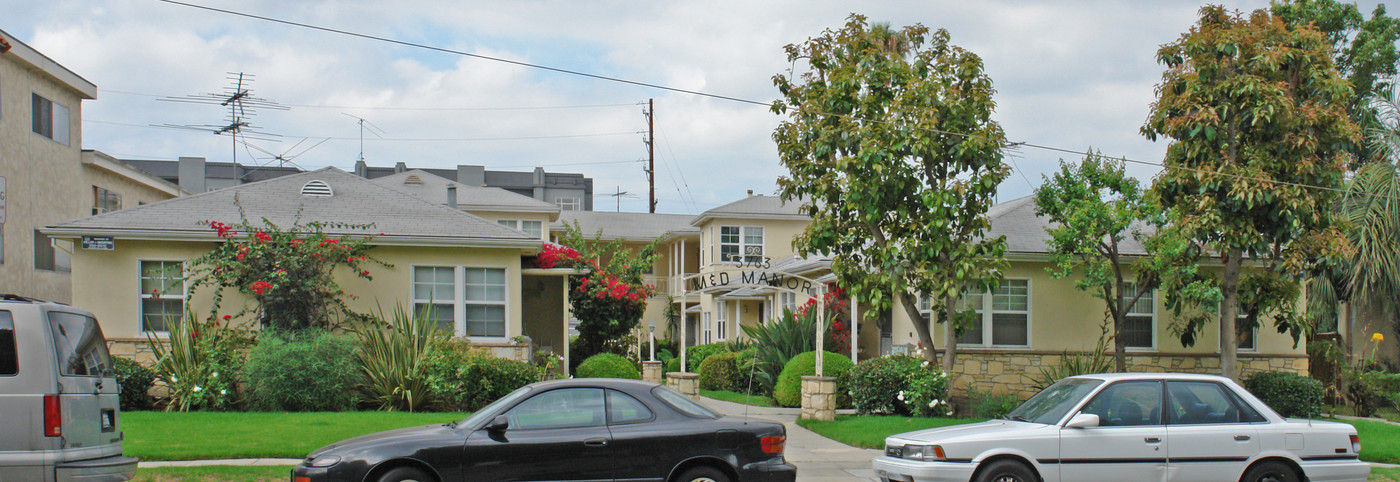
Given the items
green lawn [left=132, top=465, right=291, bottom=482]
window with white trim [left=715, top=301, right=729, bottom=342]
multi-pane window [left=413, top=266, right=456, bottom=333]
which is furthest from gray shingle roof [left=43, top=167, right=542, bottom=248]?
window with white trim [left=715, top=301, right=729, bottom=342]

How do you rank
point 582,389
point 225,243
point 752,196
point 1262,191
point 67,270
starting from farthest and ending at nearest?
1. point 752,196
2. point 67,270
3. point 225,243
4. point 1262,191
5. point 582,389

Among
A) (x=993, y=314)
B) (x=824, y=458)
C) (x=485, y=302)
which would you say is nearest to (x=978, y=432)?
(x=824, y=458)

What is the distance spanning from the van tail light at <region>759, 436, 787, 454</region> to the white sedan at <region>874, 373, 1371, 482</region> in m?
1.31

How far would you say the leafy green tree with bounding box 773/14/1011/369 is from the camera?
53.0ft

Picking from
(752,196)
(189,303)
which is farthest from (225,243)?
(752,196)

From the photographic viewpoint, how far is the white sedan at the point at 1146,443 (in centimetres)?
891

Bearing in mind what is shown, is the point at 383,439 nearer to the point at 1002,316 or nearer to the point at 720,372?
the point at 1002,316

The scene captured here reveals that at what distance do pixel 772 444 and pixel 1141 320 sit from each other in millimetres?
14015

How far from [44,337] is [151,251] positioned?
10.7m

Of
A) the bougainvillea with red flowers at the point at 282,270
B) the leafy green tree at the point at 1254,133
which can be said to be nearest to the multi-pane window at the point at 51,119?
the bougainvillea with red flowers at the point at 282,270

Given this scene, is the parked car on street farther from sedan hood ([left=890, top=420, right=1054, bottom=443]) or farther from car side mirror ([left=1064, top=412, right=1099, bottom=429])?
car side mirror ([left=1064, top=412, right=1099, bottom=429])

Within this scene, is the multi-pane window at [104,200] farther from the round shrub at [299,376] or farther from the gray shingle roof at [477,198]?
the round shrub at [299,376]

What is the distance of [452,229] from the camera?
1850 centimetres

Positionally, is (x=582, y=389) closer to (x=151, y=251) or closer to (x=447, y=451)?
(x=447, y=451)
